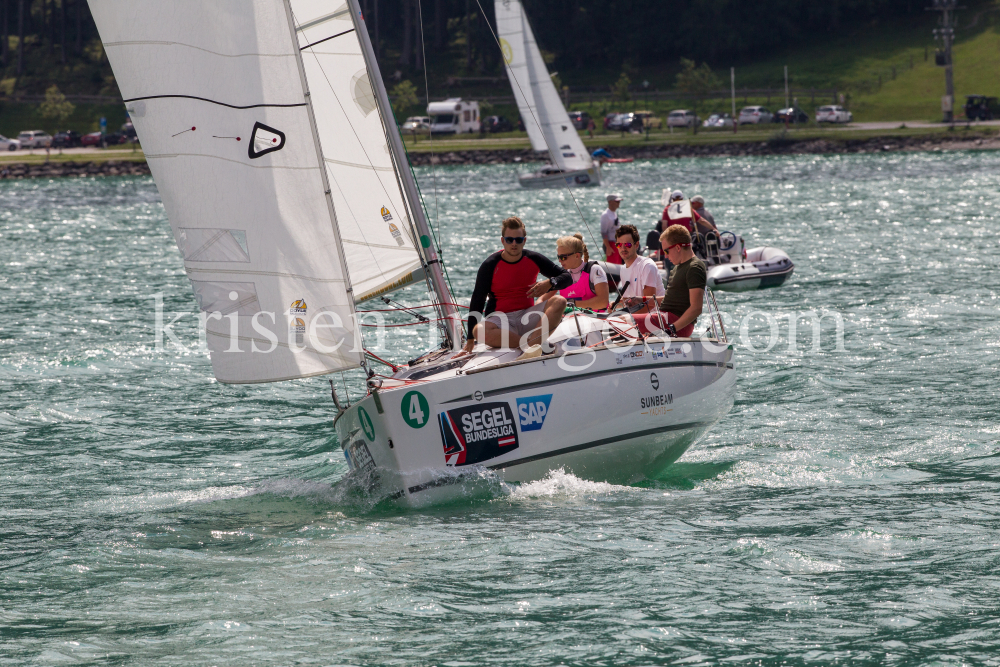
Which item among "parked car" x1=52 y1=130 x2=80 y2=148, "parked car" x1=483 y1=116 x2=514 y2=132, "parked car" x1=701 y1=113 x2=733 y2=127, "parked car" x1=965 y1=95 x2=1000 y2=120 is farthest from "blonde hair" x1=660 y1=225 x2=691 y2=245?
"parked car" x1=52 y1=130 x2=80 y2=148

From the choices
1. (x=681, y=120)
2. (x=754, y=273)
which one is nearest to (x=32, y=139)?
(x=681, y=120)

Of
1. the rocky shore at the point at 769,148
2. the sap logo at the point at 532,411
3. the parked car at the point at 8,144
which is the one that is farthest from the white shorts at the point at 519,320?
the parked car at the point at 8,144

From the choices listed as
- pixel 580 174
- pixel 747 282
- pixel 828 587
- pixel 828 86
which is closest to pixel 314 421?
pixel 828 587

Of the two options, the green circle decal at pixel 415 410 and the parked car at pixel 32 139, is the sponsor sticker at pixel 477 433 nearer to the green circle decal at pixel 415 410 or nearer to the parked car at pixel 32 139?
the green circle decal at pixel 415 410

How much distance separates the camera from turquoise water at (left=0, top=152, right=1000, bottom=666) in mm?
6969

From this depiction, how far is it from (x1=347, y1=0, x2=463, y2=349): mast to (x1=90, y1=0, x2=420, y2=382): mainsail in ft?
4.95

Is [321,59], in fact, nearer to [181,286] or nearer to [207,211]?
[207,211]

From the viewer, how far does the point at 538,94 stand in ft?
159

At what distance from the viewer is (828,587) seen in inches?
302

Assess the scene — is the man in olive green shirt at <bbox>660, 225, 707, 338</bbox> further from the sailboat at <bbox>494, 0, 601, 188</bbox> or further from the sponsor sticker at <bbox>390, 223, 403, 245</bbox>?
the sailboat at <bbox>494, 0, 601, 188</bbox>

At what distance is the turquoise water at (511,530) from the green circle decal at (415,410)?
89 centimetres

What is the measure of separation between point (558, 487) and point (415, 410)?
1616 mm

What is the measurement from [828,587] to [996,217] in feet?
111

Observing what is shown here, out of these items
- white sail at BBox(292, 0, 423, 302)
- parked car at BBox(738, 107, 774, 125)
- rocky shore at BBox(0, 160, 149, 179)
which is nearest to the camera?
white sail at BBox(292, 0, 423, 302)
